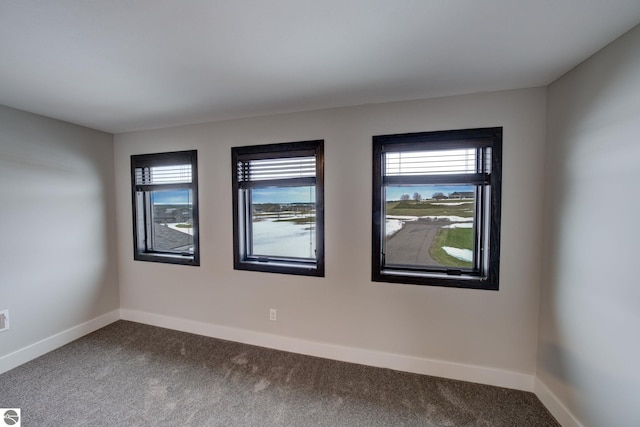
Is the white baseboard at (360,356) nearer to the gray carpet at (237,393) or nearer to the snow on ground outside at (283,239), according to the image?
the gray carpet at (237,393)

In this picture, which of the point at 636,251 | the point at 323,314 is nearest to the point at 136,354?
the point at 323,314

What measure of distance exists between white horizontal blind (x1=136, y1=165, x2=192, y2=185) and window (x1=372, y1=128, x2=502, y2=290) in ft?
6.93

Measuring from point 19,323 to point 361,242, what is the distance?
126 inches

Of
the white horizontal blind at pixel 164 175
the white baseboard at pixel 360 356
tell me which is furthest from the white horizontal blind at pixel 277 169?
the white baseboard at pixel 360 356

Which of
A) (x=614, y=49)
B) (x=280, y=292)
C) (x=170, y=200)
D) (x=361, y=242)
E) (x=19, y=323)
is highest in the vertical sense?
(x=614, y=49)

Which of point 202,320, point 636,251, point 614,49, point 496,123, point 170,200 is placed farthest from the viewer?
point 170,200

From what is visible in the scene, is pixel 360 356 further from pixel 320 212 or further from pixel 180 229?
pixel 180 229

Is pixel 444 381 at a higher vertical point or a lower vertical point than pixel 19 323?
lower

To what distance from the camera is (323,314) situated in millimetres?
2250

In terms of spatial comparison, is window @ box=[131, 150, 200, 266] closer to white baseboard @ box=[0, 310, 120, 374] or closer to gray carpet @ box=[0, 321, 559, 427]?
white baseboard @ box=[0, 310, 120, 374]

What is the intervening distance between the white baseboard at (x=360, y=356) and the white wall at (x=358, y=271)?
1.2 inches

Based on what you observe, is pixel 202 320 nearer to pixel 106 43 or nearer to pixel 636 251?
pixel 106 43

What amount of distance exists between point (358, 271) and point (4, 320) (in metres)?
3.13

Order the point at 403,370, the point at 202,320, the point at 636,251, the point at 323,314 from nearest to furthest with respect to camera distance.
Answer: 1. the point at 636,251
2. the point at 403,370
3. the point at 323,314
4. the point at 202,320
